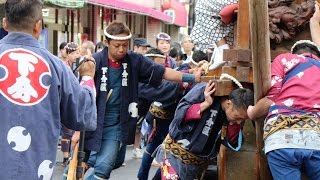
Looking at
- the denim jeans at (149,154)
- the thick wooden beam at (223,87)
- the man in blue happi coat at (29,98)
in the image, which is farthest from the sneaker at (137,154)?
the man in blue happi coat at (29,98)

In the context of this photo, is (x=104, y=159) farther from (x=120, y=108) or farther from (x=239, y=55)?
(x=239, y=55)

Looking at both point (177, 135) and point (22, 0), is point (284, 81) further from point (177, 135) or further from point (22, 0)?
point (22, 0)

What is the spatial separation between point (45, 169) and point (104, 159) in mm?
2258

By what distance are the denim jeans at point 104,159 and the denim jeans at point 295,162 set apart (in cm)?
208

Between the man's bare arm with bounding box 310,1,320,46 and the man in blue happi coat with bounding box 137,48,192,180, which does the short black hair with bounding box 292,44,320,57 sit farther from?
the man in blue happi coat with bounding box 137,48,192,180

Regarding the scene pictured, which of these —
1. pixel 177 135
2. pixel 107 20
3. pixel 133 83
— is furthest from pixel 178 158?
pixel 107 20

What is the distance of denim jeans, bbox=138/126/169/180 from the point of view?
784cm

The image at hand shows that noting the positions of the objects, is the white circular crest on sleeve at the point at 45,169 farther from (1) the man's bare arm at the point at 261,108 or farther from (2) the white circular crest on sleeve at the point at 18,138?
(1) the man's bare arm at the point at 261,108

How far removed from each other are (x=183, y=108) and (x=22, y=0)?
2.11 meters

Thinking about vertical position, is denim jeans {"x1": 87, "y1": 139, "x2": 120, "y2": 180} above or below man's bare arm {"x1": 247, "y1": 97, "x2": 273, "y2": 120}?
below

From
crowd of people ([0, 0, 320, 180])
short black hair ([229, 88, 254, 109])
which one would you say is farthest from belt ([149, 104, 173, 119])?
short black hair ([229, 88, 254, 109])

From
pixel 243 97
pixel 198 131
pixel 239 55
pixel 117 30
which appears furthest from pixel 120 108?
pixel 239 55

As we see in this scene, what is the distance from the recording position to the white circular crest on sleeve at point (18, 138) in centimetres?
345

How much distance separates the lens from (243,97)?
475 cm
